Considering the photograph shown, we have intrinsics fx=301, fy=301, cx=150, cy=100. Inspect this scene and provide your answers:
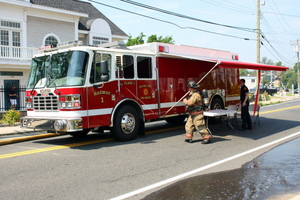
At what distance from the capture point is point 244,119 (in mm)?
10750

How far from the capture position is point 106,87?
324 inches

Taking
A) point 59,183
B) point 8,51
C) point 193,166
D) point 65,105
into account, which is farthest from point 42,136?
point 8,51

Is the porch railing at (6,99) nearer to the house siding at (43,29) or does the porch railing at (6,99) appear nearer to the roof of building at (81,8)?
the house siding at (43,29)

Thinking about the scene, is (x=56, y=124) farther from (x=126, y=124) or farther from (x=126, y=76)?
(x=126, y=76)

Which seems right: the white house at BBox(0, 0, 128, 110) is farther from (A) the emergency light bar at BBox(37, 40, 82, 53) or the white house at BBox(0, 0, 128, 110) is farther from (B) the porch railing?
(A) the emergency light bar at BBox(37, 40, 82, 53)

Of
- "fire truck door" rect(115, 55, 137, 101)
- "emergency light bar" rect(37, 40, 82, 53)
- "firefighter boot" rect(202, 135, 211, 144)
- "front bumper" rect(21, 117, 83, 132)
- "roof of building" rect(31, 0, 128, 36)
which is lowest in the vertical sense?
"firefighter boot" rect(202, 135, 211, 144)

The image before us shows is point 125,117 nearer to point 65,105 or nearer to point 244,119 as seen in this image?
point 65,105

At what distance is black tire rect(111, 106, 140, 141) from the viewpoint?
8.48 metres

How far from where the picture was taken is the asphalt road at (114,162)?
484 cm

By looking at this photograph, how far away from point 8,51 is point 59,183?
1626 cm

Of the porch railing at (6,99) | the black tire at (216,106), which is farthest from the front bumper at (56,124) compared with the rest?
the porch railing at (6,99)

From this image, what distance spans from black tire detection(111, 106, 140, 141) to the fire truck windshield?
5.02ft

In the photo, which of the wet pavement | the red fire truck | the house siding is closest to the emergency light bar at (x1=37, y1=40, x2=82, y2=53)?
the red fire truck

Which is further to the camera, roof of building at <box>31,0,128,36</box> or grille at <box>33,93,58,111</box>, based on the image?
roof of building at <box>31,0,128,36</box>
